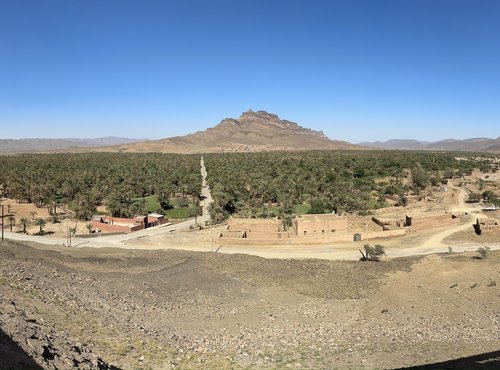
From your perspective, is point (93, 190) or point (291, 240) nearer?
point (291, 240)

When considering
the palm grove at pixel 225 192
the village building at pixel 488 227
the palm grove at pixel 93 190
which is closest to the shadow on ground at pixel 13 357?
the palm grove at pixel 225 192

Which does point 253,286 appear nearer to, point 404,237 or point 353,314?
point 353,314

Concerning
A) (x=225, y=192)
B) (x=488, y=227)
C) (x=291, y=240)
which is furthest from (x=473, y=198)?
(x=291, y=240)

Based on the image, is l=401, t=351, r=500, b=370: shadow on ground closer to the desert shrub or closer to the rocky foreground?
the rocky foreground

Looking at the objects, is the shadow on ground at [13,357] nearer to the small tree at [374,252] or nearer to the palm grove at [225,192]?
the small tree at [374,252]

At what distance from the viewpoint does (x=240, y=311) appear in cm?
2216

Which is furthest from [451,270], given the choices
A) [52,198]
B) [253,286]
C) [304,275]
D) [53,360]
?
[52,198]

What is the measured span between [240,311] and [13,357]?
42.2 feet

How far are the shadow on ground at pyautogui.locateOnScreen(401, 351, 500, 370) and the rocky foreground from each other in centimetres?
36

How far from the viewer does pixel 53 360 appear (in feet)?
38.7

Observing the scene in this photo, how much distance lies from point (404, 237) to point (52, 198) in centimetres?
5217

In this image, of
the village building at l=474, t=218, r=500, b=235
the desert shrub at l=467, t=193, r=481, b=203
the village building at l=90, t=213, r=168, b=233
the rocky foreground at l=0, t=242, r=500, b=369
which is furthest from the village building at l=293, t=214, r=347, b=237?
the desert shrub at l=467, t=193, r=481, b=203

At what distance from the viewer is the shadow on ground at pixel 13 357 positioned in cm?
1023

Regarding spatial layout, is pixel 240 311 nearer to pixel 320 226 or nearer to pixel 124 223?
pixel 320 226
